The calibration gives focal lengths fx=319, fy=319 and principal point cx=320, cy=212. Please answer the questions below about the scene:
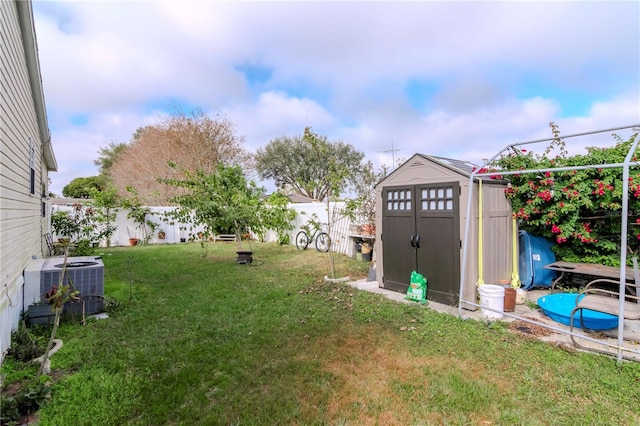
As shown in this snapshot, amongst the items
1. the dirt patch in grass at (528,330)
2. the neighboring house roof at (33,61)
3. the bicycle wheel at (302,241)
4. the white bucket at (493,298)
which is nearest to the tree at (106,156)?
the neighboring house roof at (33,61)

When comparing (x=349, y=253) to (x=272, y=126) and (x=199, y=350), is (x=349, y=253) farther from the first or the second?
(x=272, y=126)

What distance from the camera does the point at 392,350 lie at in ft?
10.9

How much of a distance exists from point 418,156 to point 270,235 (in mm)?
9837

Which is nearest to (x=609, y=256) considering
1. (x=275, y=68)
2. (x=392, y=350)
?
(x=392, y=350)

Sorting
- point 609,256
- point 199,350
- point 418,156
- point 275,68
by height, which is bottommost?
point 199,350

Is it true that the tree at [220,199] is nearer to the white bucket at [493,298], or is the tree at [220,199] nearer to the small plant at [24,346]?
the small plant at [24,346]

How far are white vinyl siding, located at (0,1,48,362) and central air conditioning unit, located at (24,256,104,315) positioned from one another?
0.14 metres

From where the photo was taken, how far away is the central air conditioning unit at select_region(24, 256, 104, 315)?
418cm

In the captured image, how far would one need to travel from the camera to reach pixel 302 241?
11602 mm

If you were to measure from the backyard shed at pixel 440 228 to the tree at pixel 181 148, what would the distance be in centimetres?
1720

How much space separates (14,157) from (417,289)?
5.71 meters

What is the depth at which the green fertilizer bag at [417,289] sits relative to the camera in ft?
16.0

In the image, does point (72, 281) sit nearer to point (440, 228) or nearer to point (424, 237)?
point (424, 237)

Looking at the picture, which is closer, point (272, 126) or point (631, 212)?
point (631, 212)
